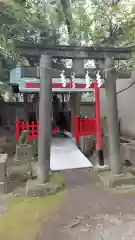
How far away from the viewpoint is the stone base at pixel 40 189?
531 cm

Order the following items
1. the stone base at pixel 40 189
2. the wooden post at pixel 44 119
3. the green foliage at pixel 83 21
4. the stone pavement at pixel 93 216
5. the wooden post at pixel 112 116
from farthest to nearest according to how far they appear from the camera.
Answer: the green foliage at pixel 83 21
the wooden post at pixel 112 116
the wooden post at pixel 44 119
the stone base at pixel 40 189
the stone pavement at pixel 93 216

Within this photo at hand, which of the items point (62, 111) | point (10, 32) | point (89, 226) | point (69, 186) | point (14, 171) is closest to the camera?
point (89, 226)

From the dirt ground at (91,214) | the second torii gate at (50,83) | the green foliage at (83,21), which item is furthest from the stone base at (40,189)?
the green foliage at (83,21)

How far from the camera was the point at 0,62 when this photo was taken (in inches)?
374

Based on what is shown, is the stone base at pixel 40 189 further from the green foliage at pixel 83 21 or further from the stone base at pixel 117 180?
the green foliage at pixel 83 21

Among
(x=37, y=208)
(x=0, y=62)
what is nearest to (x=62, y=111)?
(x=0, y=62)

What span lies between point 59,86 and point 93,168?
3082 millimetres

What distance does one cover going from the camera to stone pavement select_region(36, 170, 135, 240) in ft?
12.2

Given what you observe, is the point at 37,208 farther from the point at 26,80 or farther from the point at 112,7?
the point at 112,7

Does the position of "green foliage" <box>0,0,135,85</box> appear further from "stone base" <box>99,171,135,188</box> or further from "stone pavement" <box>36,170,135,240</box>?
"stone pavement" <box>36,170,135,240</box>

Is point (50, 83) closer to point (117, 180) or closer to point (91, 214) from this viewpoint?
point (117, 180)

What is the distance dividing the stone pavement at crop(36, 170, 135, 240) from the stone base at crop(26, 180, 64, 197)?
0.35 m

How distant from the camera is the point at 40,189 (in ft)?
17.6

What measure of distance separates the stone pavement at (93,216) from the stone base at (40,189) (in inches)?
13.9
